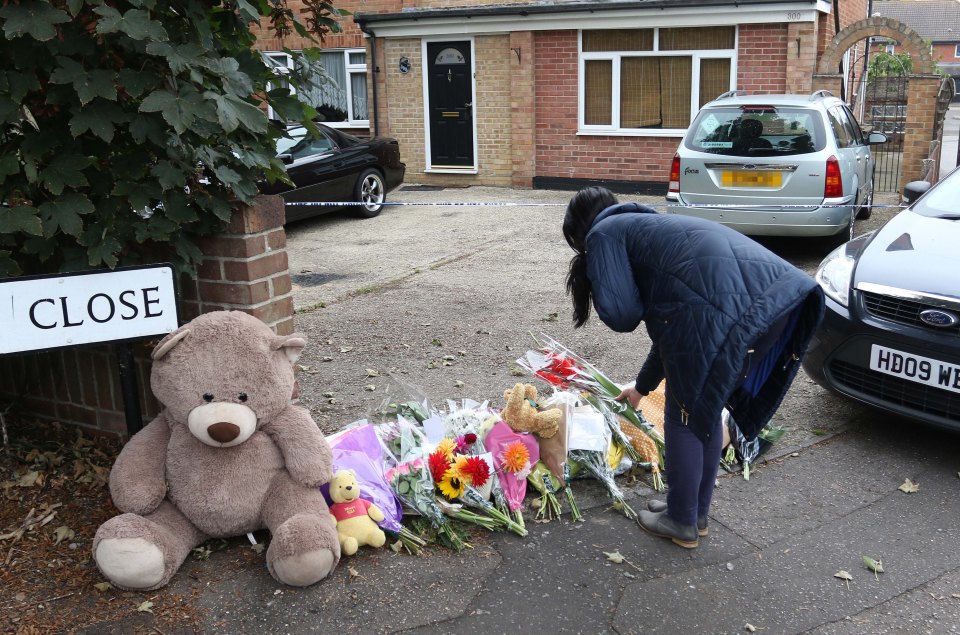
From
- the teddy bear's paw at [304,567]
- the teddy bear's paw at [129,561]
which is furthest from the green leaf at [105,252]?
the teddy bear's paw at [304,567]

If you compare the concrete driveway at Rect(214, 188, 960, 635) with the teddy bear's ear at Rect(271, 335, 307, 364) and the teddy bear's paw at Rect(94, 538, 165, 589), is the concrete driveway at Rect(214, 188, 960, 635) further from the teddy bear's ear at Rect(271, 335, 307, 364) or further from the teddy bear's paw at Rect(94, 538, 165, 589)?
the teddy bear's ear at Rect(271, 335, 307, 364)

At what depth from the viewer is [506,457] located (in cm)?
393

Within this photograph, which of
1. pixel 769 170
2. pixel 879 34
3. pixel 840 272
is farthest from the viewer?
pixel 879 34

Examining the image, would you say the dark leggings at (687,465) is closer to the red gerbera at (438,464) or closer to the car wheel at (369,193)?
the red gerbera at (438,464)

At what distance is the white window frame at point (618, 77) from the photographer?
47.9 ft

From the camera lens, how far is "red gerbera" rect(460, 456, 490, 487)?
3.82 m

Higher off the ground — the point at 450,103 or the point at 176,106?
the point at 450,103

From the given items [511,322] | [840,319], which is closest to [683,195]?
[511,322]

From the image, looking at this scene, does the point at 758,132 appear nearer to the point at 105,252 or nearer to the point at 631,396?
the point at 631,396

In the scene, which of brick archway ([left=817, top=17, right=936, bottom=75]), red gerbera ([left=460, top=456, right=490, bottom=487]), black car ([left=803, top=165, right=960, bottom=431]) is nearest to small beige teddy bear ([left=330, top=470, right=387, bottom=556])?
red gerbera ([left=460, top=456, right=490, bottom=487])

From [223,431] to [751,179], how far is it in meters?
7.12

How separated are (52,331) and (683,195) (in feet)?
23.9

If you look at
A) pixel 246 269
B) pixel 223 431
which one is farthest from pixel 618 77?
pixel 223 431

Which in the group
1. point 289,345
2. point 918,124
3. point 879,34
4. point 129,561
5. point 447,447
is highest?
point 879,34
